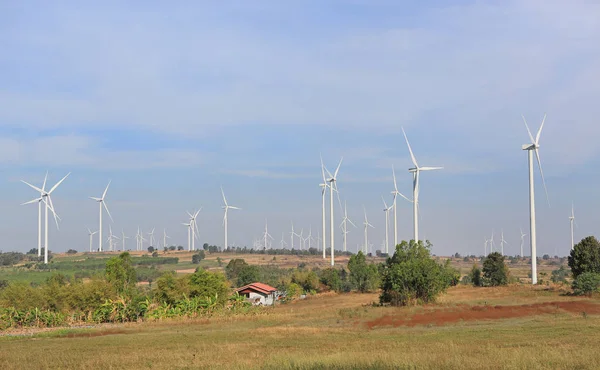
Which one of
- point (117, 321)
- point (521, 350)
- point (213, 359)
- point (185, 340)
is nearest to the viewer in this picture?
point (521, 350)

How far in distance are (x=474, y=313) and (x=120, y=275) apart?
39685 millimetres

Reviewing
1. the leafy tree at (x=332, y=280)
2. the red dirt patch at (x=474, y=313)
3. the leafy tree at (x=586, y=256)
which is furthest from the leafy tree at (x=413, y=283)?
the leafy tree at (x=332, y=280)

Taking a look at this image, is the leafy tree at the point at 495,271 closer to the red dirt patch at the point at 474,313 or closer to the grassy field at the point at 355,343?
the grassy field at the point at 355,343

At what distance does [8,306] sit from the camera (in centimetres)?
6869

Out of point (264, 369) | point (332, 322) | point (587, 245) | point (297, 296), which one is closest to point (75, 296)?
point (332, 322)

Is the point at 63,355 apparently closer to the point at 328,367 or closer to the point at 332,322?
the point at 328,367

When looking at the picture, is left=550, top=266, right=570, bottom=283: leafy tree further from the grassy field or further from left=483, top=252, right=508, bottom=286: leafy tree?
the grassy field

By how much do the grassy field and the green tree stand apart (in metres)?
12.5

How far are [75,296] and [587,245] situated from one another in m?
64.1

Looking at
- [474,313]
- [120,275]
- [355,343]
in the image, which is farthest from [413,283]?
[355,343]

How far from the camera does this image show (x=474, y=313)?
54312mm

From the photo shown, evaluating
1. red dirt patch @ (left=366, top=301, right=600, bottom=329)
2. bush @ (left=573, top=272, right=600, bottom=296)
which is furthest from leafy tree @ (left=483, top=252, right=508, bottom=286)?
red dirt patch @ (left=366, top=301, right=600, bottom=329)

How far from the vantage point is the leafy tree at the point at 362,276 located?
113000mm

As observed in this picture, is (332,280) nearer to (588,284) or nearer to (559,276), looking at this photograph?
(588,284)
